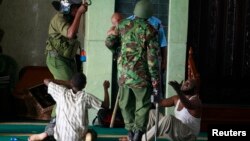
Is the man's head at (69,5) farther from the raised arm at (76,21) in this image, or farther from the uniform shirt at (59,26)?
the raised arm at (76,21)

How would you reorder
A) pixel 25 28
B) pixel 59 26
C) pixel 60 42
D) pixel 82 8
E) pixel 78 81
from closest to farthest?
1. pixel 78 81
2. pixel 82 8
3. pixel 59 26
4. pixel 60 42
5. pixel 25 28

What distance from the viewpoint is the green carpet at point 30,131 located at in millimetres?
11391

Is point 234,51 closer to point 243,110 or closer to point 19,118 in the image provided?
point 243,110

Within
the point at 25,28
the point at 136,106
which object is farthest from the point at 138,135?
the point at 25,28

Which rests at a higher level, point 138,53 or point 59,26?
point 59,26

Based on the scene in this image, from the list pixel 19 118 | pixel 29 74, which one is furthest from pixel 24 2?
pixel 19 118

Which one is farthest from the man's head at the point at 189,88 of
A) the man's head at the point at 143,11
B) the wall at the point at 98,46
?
the wall at the point at 98,46

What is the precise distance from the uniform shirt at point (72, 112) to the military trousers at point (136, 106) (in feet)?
1.82

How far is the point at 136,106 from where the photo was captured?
10117 mm

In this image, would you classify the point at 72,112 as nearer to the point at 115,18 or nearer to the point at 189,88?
the point at 189,88

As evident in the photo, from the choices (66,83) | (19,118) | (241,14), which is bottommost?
(19,118)

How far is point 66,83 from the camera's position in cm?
1042

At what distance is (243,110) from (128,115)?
321 cm

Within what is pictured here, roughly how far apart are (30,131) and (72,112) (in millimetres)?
2280
